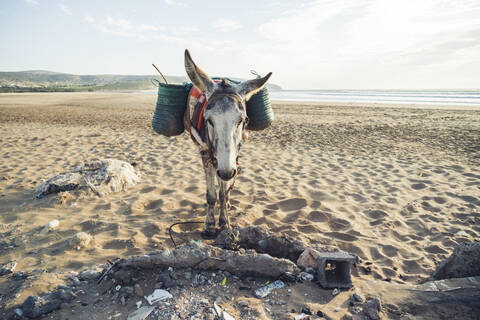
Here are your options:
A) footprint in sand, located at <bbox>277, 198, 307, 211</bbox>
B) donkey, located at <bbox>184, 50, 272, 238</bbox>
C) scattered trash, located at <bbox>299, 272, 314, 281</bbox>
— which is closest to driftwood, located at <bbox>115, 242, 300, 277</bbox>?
scattered trash, located at <bbox>299, 272, 314, 281</bbox>

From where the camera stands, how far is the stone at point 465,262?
2.90 m

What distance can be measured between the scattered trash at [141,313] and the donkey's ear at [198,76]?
2.29 m

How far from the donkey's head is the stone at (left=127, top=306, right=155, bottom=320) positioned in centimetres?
134

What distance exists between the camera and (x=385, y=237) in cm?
406

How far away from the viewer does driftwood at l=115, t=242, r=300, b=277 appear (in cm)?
277

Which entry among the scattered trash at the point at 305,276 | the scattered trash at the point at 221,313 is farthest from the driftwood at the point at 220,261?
the scattered trash at the point at 221,313

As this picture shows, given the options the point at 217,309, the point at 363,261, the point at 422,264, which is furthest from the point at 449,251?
the point at 217,309

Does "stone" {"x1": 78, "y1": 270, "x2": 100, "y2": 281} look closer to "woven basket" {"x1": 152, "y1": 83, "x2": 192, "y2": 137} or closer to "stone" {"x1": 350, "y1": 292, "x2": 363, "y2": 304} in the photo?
"woven basket" {"x1": 152, "y1": 83, "x2": 192, "y2": 137}

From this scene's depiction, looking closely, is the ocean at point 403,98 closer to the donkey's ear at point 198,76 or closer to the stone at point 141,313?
the donkey's ear at point 198,76

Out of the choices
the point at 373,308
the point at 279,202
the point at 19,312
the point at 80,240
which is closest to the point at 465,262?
the point at 373,308

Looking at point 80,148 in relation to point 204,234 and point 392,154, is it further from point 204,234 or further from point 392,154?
point 392,154

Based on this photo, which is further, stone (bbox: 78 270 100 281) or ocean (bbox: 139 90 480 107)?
ocean (bbox: 139 90 480 107)

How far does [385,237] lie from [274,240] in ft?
6.21

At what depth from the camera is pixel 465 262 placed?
2922mm
